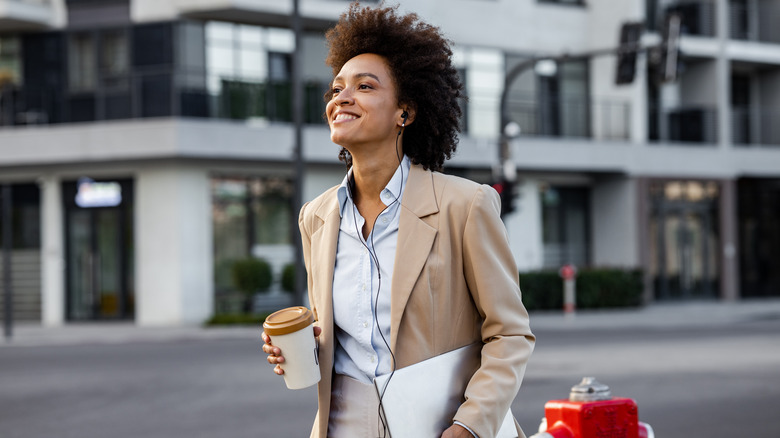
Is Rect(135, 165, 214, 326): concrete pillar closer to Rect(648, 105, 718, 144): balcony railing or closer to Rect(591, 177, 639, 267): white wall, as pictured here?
Rect(591, 177, 639, 267): white wall

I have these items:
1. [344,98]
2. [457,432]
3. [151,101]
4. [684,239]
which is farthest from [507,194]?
[457,432]

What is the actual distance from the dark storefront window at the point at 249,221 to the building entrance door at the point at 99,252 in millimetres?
2242

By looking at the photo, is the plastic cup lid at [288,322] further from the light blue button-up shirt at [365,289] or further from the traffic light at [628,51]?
the traffic light at [628,51]

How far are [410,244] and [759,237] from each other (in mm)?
30505

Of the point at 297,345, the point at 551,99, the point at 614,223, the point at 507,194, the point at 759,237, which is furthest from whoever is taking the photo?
the point at 759,237

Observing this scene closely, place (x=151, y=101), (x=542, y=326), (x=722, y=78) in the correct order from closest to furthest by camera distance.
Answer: (x=542, y=326), (x=151, y=101), (x=722, y=78)

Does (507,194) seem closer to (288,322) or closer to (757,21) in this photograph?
(288,322)

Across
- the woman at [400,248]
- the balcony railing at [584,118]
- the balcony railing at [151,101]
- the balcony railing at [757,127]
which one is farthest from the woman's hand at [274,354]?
the balcony railing at [757,127]

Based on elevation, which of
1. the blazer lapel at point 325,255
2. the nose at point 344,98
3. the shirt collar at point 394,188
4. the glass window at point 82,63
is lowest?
the blazer lapel at point 325,255

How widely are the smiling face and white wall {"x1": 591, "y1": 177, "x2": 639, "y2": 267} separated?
2543 centimetres

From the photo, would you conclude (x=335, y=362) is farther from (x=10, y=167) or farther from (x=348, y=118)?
(x=10, y=167)

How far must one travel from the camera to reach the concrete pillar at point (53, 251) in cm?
2347

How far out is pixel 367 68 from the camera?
2.71m

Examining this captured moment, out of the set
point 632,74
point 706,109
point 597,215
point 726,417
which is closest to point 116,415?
point 726,417
